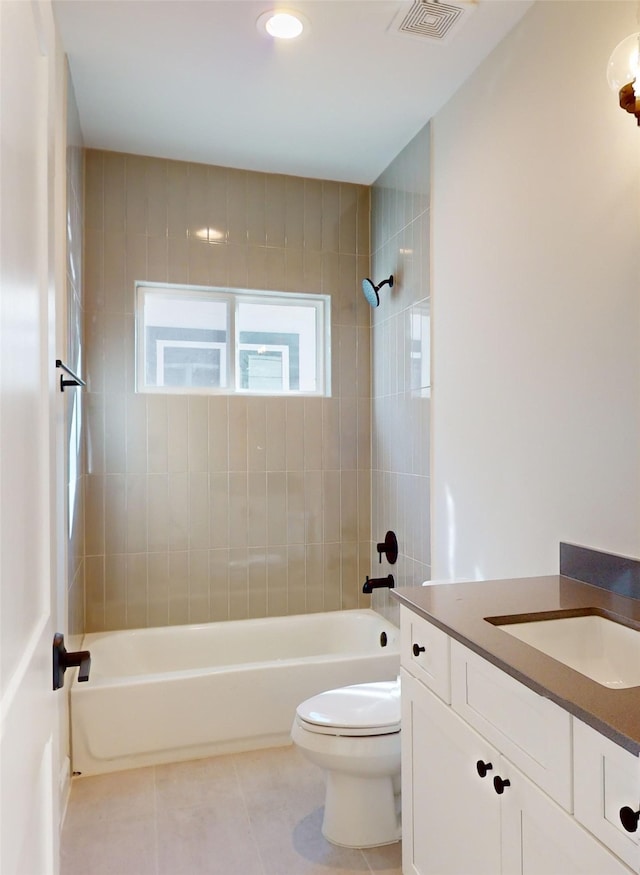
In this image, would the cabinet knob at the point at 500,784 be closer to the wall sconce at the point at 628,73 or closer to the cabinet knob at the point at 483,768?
the cabinet knob at the point at 483,768

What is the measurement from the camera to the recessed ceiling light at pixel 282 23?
6.41 ft

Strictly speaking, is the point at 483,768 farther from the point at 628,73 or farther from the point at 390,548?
the point at 390,548

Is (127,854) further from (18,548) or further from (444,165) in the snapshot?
(444,165)

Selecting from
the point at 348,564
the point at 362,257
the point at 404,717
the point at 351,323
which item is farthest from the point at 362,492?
the point at 404,717

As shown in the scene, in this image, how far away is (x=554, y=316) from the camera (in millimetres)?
1823

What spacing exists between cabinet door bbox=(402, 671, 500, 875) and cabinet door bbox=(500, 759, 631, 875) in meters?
0.04

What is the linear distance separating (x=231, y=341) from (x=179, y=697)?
1797mm

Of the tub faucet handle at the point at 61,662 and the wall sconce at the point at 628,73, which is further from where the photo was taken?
the wall sconce at the point at 628,73

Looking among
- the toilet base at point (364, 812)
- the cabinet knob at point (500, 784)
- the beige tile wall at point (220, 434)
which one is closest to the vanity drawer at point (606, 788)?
the cabinet knob at point (500, 784)

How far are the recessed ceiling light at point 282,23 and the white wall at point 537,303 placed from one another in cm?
71

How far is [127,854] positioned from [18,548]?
1765 mm

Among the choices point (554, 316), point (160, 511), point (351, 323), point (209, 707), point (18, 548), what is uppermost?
point (351, 323)

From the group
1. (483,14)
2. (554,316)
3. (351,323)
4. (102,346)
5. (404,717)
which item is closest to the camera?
(404,717)

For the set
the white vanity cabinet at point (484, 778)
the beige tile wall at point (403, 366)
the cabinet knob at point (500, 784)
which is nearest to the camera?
the white vanity cabinet at point (484, 778)
